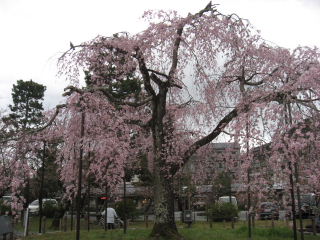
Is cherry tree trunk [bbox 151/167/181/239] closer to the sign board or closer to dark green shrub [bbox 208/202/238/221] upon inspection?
the sign board

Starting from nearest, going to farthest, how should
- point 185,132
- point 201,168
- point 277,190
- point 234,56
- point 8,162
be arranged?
point 277,190
point 8,162
point 234,56
point 185,132
point 201,168

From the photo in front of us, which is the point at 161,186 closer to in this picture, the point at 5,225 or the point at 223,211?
the point at 5,225

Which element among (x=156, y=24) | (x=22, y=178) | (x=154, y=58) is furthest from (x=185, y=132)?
(x=22, y=178)

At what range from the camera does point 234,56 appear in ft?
39.5

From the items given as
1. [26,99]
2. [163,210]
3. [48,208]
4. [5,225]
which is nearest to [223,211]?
[163,210]

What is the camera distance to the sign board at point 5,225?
40.1 ft

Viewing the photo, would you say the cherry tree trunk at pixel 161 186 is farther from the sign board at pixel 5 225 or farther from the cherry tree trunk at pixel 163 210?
the sign board at pixel 5 225

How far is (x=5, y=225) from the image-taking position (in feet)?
41.1

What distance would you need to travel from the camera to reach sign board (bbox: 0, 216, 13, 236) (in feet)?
40.1

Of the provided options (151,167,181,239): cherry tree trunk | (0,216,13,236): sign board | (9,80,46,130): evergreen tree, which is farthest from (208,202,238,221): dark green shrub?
(9,80,46,130): evergreen tree

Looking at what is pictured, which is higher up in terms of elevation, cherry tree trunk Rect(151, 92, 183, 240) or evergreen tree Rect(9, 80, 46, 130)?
evergreen tree Rect(9, 80, 46, 130)

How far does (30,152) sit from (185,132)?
5.53 m

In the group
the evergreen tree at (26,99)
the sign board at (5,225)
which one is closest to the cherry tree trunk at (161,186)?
the sign board at (5,225)

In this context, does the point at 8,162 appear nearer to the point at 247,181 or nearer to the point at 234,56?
the point at 247,181
